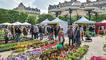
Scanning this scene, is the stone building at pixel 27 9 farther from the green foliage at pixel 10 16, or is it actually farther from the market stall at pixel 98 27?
the market stall at pixel 98 27

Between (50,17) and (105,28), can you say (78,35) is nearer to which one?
(105,28)

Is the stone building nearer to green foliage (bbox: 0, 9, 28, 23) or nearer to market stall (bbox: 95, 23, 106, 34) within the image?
green foliage (bbox: 0, 9, 28, 23)

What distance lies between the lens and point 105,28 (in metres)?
23.2

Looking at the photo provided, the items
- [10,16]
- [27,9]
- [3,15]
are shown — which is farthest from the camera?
[27,9]

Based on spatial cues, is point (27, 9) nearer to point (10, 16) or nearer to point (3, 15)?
point (10, 16)

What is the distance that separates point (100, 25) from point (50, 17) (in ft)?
132

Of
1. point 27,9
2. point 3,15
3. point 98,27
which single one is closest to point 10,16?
point 3,15

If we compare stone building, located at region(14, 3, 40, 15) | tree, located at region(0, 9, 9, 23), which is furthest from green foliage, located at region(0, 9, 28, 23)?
stone building, located at region(14, 3, 40, 15)

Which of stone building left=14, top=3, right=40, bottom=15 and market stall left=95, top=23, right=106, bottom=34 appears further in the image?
stone building left=14, top=3, right=40, bottom=15

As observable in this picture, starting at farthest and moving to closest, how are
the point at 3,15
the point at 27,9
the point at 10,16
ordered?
the point at 27,9 → the point at 10,16 → the point at 3,15

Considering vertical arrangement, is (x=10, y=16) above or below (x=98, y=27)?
above

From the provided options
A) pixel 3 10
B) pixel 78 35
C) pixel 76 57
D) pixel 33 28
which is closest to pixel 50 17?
pixel 3 10

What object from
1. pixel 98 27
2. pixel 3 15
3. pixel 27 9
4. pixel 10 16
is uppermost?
pixel 27 9

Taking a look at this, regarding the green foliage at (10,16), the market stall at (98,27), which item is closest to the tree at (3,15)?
the green foliage at (10,16)
